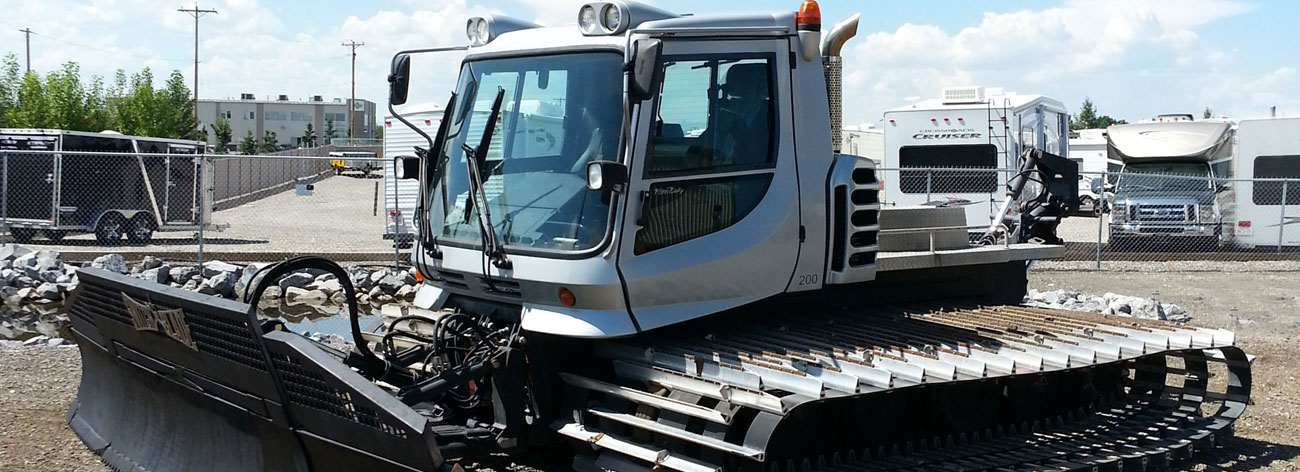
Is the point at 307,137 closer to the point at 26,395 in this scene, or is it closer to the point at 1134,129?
the point at 1134,129

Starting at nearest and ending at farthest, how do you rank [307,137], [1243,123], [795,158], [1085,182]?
[795,158] < [1243,123] < [1085,182] < [307,137]

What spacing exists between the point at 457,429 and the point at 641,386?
3.20 feet

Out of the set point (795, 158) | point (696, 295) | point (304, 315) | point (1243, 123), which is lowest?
point (304, 315)

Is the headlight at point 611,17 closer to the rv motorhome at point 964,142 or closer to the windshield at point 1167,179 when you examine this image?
the rv motorhome at point 964,142

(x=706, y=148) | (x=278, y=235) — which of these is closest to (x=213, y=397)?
(x=706, y=148)

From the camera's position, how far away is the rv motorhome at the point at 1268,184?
72.9 ft

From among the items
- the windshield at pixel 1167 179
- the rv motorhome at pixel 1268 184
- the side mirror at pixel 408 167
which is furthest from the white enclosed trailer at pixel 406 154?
the rv motorhome at pixel 1268 184

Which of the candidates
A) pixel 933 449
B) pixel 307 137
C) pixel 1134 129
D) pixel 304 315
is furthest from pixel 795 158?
pixel 307 137

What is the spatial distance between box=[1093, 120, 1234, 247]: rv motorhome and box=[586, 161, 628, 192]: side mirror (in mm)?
18960

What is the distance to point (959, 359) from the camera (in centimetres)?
619

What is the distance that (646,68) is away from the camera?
18.4 feet

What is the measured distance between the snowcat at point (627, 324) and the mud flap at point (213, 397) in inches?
0.7

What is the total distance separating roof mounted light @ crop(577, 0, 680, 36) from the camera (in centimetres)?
609

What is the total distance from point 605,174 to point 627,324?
82cm
